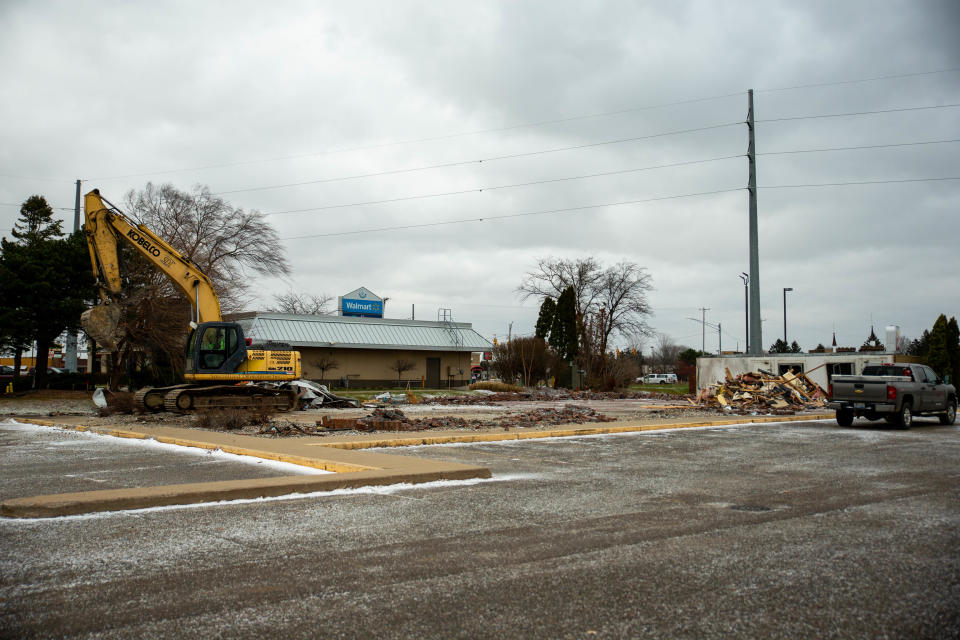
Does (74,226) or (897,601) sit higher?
(74,226)

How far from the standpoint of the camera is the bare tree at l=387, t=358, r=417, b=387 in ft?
181

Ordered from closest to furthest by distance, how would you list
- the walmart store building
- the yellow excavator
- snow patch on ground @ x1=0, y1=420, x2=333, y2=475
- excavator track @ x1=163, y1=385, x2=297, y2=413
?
snow patch on ground @ x1=0, y1=420, x2=333, y2=475 → excavator track @ x1=163, y1=385, x2=297, y2=413 → the yellow excavator → the walmart store building

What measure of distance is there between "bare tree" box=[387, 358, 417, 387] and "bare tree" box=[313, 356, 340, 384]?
500 cm

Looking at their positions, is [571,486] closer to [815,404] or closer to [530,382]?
[815,404]

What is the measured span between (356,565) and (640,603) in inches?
91.6

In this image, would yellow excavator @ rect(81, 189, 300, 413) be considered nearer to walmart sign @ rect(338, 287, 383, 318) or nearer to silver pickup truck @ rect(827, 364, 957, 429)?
silver pickup truck @ rect(827, 364, 957, 429)

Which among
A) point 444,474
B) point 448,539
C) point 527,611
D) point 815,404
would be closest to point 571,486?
point 444,474

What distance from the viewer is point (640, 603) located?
502 centimetres

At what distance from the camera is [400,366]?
55000mm

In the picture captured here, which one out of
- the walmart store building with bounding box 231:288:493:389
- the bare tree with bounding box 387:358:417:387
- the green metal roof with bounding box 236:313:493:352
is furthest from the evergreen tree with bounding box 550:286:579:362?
the bare tree with bounding box 387:358:417:387

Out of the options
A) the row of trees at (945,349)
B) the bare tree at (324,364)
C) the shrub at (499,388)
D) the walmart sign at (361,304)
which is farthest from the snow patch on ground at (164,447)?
the row of trees at (945,349)

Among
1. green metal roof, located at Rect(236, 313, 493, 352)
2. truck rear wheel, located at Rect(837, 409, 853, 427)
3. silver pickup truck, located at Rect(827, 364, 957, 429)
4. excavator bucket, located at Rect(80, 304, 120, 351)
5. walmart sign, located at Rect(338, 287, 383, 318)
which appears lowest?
truck rear wheel, located at Rect(837, 409, 853, 427)

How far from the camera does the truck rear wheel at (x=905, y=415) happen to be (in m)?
20.5

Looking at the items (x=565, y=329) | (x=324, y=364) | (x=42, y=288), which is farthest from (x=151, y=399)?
(x=565, y=329)
